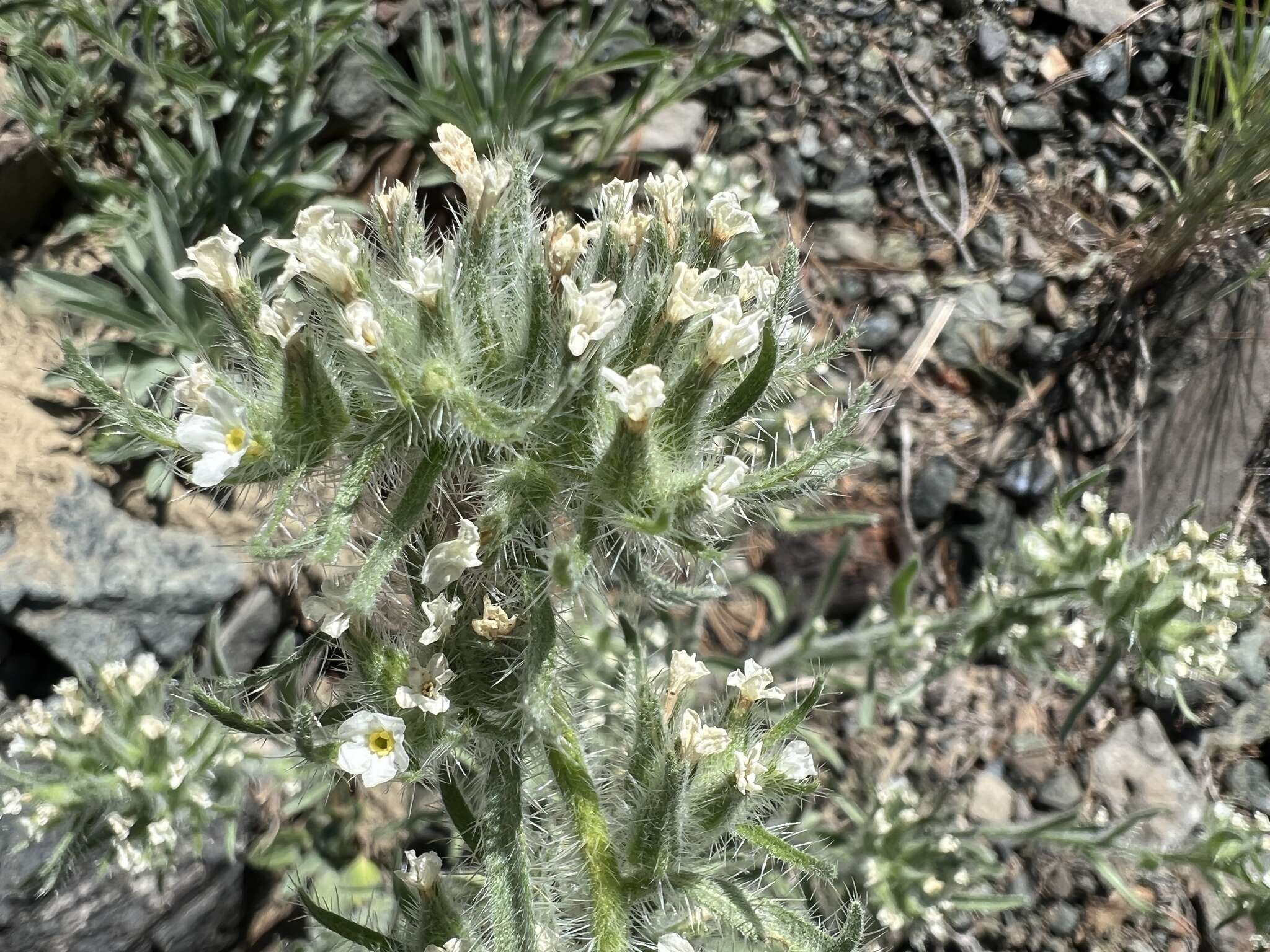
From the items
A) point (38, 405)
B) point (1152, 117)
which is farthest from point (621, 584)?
point (1152, 117)

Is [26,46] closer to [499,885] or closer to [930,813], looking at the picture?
[499,885]

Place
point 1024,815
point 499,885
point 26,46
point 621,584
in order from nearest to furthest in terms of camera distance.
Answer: point 499,885
point 621,584
point 26,46
point 1024,815

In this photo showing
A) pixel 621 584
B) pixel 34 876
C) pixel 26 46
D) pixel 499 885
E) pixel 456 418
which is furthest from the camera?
pixel 26 46

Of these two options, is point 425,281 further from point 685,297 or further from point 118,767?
point 118,767

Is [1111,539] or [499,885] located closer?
[499,885]

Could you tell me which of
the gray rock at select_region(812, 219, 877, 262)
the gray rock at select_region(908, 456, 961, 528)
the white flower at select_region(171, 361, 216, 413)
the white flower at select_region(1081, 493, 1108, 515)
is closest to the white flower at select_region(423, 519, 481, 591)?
the white flower at select_region(171, 361, 216, 413)

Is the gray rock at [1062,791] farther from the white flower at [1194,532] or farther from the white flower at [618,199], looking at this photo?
the white flower at [618,199]

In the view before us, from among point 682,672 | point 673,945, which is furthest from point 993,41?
point 673,945
